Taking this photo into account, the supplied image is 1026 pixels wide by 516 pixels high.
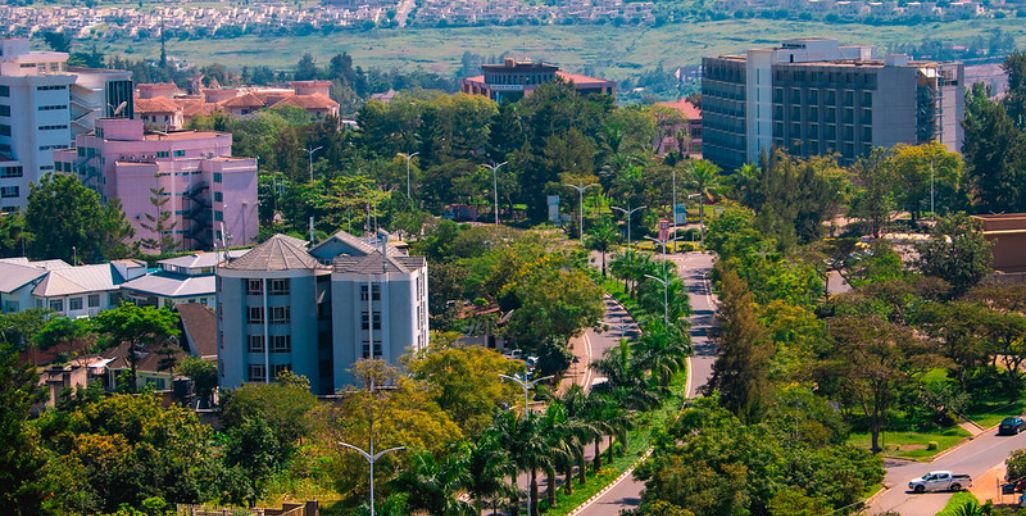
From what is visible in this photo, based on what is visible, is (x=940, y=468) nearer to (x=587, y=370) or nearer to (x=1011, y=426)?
(x=1011, y=426)

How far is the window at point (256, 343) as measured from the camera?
86125 millimetres

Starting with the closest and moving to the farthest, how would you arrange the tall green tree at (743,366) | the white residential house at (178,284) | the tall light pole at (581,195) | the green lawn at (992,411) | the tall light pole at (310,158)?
the tall green tree at (743,366), the green lawn at (992,411), the white residential house at (178,284), the tall light pole at (581,195), the tall light pole at (310,158)

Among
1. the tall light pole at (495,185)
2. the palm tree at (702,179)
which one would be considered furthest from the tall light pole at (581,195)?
the palm tree at (702,179)

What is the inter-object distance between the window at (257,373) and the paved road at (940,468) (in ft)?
83.8

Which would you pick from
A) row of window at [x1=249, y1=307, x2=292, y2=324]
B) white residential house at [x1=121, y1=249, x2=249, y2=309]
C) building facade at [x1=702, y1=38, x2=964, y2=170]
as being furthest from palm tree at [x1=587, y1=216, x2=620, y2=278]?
row of window at [x1=249, y1=307, x2=292, y2=324]

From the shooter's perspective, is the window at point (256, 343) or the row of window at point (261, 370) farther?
the window at point (256, 343)

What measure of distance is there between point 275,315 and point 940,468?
90.0 ft

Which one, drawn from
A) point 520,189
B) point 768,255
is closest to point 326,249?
point 768,255

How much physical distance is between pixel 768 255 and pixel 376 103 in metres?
63.6

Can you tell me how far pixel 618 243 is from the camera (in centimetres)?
12025

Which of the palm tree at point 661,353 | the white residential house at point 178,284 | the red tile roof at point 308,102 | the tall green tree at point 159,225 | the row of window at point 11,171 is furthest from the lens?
the red tile roof at point 308,102

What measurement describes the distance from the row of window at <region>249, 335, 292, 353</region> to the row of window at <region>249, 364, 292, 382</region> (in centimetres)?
60

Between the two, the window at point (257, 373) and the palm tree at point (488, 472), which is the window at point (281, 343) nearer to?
the window at point (257, 373)

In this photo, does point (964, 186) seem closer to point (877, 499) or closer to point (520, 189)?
point (520, 189)
